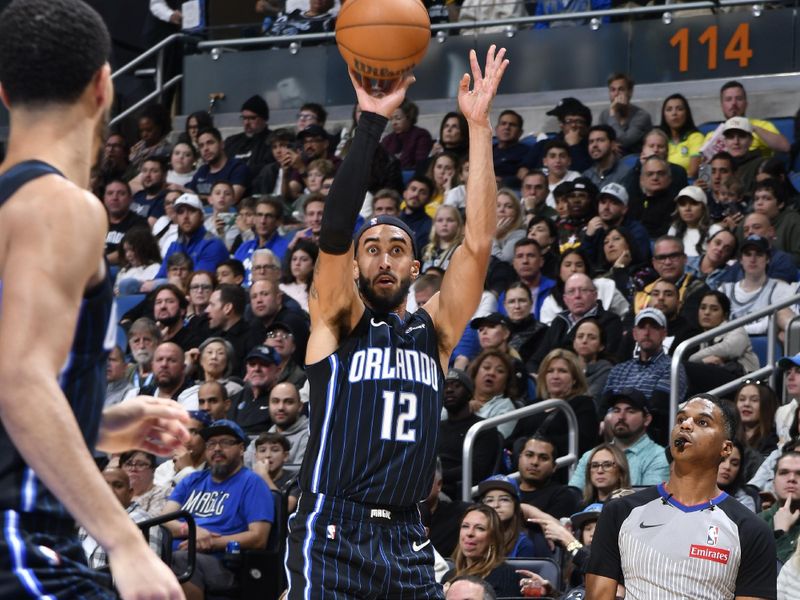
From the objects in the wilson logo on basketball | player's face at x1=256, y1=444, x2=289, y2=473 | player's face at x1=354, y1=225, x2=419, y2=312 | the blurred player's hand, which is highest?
player's face at x1=354, y1=225, x2=419, y2=312

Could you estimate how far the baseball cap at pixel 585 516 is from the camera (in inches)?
325

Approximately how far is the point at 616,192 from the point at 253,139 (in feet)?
17.6

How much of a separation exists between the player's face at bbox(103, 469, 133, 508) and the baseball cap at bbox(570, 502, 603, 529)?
3213mm

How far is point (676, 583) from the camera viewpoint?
19.5 feet

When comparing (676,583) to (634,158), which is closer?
(676,583)

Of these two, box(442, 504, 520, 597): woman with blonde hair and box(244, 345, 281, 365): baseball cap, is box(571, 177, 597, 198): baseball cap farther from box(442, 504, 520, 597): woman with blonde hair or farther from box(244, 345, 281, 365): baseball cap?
box(442, 504, 520, 597): woman with blonde hair

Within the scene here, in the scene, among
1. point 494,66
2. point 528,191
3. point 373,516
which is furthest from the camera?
point 528,191

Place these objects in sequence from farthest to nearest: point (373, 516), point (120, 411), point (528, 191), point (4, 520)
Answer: point (528, 191) < point (373, 516) < point (120, 411) < point (4, 520)

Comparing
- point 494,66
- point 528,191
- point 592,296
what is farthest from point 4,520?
point 528,191

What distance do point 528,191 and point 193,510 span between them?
4903 mm

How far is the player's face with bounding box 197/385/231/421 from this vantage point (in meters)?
11.2

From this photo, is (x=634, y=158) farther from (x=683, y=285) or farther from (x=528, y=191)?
(x=683, y=285)

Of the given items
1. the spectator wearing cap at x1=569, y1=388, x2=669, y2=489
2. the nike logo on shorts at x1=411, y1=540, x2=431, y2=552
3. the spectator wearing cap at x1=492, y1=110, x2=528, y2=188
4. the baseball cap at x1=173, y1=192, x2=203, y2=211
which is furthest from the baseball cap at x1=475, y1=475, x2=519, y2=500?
the baseball cap at x1=173, y1=192, x2=203, y2=211

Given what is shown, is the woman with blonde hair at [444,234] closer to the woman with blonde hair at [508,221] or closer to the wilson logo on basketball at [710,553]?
the woman with blonde hair at [508,221]
